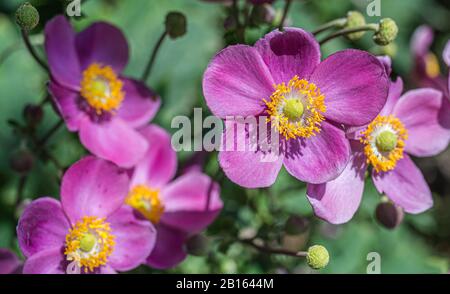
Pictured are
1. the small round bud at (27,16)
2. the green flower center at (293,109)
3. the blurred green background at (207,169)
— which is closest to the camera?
the small round bud at (27,16)

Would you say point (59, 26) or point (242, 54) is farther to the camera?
point (59, 26)

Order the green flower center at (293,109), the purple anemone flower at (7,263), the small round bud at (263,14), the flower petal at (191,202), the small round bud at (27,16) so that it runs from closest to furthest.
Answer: the small round bud at (27,16), the green flower center at (293,109), the purple anemone flower at (7,263), the small round bud at (263,14), the flower petal at (191,202)

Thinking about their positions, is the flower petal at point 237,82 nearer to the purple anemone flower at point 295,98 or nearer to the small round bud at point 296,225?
the purple anemone flower at point 295,98

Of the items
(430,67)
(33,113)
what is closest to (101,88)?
(33,113)

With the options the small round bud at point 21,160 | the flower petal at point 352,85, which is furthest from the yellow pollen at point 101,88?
the flower petal at point 352,85

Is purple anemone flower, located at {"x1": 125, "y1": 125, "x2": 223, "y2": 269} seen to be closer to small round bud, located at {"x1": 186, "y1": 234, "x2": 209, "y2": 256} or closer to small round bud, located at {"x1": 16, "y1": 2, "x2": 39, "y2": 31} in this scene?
small round bud, located at {"x1": 186, "y1": 234, "x2": 209, "y2": 256}

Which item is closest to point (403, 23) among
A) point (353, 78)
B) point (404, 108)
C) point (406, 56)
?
point (406, 56)
